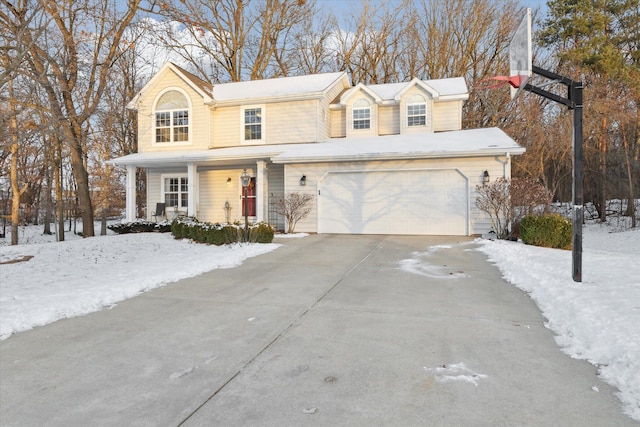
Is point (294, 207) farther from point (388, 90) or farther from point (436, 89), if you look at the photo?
point (436, 89)

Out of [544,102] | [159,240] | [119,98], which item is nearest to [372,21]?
[544,102]

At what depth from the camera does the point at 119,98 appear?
73.4 ft

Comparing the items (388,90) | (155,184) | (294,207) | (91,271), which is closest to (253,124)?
(294,207)

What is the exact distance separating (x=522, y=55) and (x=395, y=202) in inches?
272

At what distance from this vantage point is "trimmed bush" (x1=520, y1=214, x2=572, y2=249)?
9.23m

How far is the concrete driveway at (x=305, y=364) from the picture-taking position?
234cm

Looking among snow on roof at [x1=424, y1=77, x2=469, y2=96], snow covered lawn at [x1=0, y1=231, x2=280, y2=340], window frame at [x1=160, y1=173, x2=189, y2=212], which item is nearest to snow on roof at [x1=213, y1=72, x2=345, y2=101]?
window frame at [x1=160, y1=173, x2=189, y2=212]

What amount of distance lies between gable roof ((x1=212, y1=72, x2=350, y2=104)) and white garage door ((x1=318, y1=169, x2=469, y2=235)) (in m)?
4.17

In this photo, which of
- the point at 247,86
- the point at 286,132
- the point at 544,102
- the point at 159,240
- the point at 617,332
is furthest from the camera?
the point at 544,102

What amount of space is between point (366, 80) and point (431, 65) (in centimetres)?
416

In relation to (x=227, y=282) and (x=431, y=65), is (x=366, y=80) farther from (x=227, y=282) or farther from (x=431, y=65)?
(x=227, y=282)

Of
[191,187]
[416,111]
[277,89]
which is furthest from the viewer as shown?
[277,89]

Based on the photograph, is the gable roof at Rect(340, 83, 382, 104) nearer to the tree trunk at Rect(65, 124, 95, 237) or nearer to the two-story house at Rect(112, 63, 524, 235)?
the two-story house at Rect(112, 63, 524, 235)

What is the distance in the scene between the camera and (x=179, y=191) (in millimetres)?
16156
